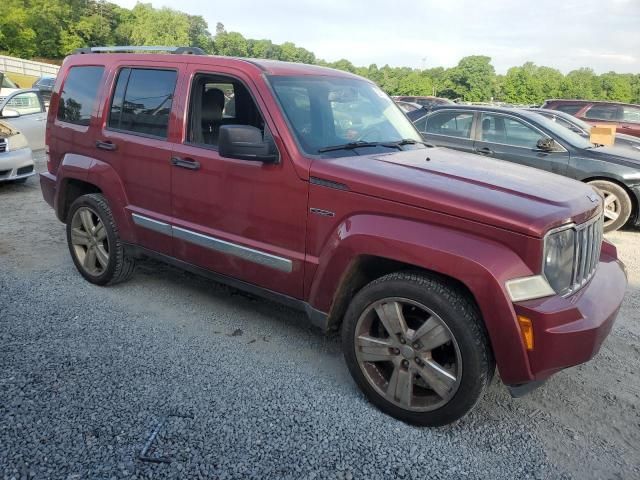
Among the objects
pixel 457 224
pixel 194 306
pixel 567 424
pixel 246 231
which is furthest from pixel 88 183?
pixel 567 424

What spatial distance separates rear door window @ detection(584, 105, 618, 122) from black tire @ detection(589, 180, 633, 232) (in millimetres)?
7961

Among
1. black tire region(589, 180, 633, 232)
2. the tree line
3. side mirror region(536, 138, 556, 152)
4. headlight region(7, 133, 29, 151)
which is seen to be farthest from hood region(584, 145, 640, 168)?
the tree line

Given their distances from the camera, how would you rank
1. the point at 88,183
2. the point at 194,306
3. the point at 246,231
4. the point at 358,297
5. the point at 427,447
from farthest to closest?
1. the point at 88,183
2. the point at 194,306
3. the point at 246,231
4. the point at 358,297
5. the point at 427,447

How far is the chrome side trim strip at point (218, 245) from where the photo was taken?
3346 mm

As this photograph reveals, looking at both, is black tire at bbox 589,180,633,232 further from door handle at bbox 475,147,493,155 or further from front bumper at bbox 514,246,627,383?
front bumper at bbox 514,246,627,383

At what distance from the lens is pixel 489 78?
300 ft

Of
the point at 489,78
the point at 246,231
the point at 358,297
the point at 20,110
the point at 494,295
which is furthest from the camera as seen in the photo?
the point at 489,78

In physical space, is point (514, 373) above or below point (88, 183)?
below

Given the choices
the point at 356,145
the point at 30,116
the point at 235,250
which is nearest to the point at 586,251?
the point at 356,145

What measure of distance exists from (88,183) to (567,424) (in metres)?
4.09

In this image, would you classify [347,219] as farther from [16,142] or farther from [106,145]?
[16,142]

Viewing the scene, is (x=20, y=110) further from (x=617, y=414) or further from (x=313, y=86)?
(x=617, y=414)

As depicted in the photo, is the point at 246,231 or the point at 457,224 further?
the point at 246,231

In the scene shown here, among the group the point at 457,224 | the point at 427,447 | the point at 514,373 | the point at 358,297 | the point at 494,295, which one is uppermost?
the point at 457,224
